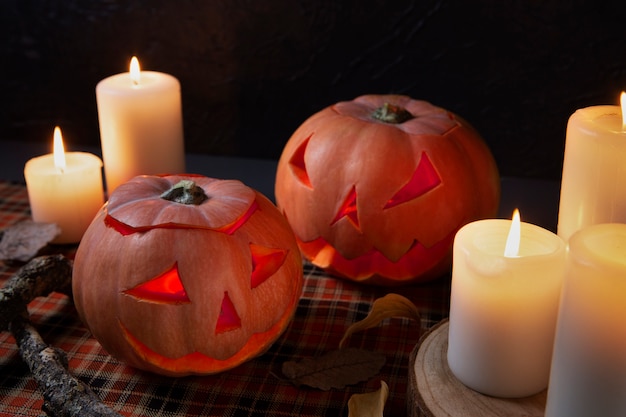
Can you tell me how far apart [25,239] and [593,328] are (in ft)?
3.05

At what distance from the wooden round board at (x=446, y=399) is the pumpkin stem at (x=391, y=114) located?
1.34 feet

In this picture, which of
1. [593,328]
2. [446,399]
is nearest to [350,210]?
[446,399]

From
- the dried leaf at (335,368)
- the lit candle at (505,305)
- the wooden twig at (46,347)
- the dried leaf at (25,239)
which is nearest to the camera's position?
the lit candle at (505,305)

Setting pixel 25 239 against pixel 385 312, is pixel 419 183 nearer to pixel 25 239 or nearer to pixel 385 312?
pixel 385 312

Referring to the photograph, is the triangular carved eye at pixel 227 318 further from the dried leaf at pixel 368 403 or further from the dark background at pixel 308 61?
the dark background at pixel 308 61

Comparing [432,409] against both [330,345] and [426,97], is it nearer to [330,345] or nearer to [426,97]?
[330,345]

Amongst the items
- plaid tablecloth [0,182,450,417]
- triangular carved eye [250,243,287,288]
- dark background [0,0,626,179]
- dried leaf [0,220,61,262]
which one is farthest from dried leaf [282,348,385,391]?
dark background [0,0,626,179]

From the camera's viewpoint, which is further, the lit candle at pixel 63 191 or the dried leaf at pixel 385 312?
the lit candle at pixel 63 191

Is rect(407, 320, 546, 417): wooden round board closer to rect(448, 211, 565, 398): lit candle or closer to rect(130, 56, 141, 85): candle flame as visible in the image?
rect(448, 211, 565, 398): lit candle

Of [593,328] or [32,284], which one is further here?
[32,284]

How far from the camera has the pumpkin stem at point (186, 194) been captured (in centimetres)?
93

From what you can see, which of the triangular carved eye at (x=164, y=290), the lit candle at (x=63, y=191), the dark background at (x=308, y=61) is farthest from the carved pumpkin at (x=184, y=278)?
the dark background at (x=308, y=61)

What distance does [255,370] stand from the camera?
0.96 m

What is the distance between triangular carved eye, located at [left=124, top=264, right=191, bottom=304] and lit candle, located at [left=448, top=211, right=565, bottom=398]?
316 mm
